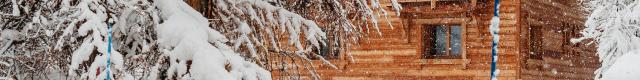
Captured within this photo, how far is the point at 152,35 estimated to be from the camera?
8.94 meters

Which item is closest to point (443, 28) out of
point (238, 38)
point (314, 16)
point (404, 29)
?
point (404, 29)

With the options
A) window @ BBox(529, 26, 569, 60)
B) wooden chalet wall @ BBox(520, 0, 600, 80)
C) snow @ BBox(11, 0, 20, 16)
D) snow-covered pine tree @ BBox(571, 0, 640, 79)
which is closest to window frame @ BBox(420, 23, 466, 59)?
wooden chalet wall @ BBox(520, 0, 600, 80)

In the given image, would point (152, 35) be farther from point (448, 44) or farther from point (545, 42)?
point (545, 42)

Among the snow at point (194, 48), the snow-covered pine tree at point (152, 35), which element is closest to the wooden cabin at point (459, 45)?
the snow-covered pine tree at point (152, 35)

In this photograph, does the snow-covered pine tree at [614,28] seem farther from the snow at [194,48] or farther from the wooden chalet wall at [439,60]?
the snow at [194,48]

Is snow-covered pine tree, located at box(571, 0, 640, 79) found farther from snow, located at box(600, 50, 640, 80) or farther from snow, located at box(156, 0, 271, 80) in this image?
snow, located at box(600, 50, 640, 80)

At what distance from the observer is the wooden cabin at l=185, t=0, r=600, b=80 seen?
21969 millimetres

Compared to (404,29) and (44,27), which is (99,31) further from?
(404,29)

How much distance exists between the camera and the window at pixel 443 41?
73.5 ft

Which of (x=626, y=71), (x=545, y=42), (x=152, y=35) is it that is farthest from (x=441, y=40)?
(x=626, y=71)

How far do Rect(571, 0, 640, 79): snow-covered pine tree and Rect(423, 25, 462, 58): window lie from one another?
2.12m

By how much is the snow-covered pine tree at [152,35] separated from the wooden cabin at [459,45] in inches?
446

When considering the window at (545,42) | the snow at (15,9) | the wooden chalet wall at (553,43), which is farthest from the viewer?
the window at (545,42)

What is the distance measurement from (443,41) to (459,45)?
0.30 metres
